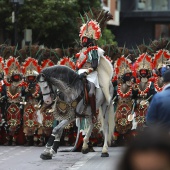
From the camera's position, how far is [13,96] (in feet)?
55.3

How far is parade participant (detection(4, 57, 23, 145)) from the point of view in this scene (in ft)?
55.2

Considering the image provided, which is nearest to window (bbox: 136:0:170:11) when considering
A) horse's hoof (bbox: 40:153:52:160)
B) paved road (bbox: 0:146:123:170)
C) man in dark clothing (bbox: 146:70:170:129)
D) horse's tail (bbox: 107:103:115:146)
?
paved road (bbox: 0:146:123:170)

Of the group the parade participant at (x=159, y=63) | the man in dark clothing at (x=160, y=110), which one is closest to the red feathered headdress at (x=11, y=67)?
the parade participant at (x=159, y=63)

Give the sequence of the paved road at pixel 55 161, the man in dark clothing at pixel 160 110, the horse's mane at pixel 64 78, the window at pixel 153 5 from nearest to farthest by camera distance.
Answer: the man in dark clothing at pixel 160 110
the paved road at pixel 55 161
the horse's mane at pixel 64 78
the window at pixel 153 5

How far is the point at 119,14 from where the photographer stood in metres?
58.6

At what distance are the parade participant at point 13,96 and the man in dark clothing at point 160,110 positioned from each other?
10699 millimetres

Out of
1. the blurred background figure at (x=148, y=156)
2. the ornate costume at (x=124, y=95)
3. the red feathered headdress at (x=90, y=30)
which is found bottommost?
the ornate costume at (x=124, y=95)

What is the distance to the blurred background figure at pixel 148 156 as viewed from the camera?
284cm

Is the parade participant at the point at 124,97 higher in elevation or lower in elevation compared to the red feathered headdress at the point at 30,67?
lower

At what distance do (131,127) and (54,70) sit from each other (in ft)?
14.2

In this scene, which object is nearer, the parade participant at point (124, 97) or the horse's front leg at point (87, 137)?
the horse's front leg at point (87, 137)

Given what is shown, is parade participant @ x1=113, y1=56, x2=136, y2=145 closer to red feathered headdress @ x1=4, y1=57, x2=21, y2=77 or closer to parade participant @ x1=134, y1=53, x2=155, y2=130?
A: parade participant @ x1=134, y1=53, x2=155, y2=130

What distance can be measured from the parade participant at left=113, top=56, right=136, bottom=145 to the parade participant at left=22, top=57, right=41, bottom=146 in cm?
175

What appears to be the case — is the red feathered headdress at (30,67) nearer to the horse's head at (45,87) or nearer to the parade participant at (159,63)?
the parade participant at (159,63)
